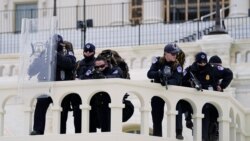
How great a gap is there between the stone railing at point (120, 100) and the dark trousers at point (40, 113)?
A: 0.48 feet

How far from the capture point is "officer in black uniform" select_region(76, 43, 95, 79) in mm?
20422

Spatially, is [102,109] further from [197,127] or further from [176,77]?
[197,127]

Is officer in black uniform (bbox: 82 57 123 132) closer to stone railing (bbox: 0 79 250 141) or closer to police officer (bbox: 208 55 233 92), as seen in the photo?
stone railing (bbox: 0 79 250 141)

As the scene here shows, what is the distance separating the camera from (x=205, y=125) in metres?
21.4

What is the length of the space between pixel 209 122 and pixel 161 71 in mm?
1722

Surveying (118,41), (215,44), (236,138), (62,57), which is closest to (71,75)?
(62,57)

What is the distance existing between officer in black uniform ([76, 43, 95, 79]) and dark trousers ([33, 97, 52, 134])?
26.5 inches

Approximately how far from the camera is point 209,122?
70.7 ft

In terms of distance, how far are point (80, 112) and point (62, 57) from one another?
37.8 inches

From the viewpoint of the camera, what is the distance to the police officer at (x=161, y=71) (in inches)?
805

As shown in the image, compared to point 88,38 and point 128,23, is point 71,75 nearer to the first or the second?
point 88,38

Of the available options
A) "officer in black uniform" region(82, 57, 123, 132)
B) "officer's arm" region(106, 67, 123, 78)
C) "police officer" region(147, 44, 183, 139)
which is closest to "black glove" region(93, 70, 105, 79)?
"officer in black uniform" region(82, 57, 123, 132)

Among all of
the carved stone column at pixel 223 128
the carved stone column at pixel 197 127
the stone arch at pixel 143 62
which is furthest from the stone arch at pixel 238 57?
the carved stone column at pixel 197 127

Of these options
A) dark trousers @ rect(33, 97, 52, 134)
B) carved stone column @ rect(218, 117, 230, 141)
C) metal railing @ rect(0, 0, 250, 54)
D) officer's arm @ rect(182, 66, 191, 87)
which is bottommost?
carved stone column @ rect(218, 117, 230, 141)
